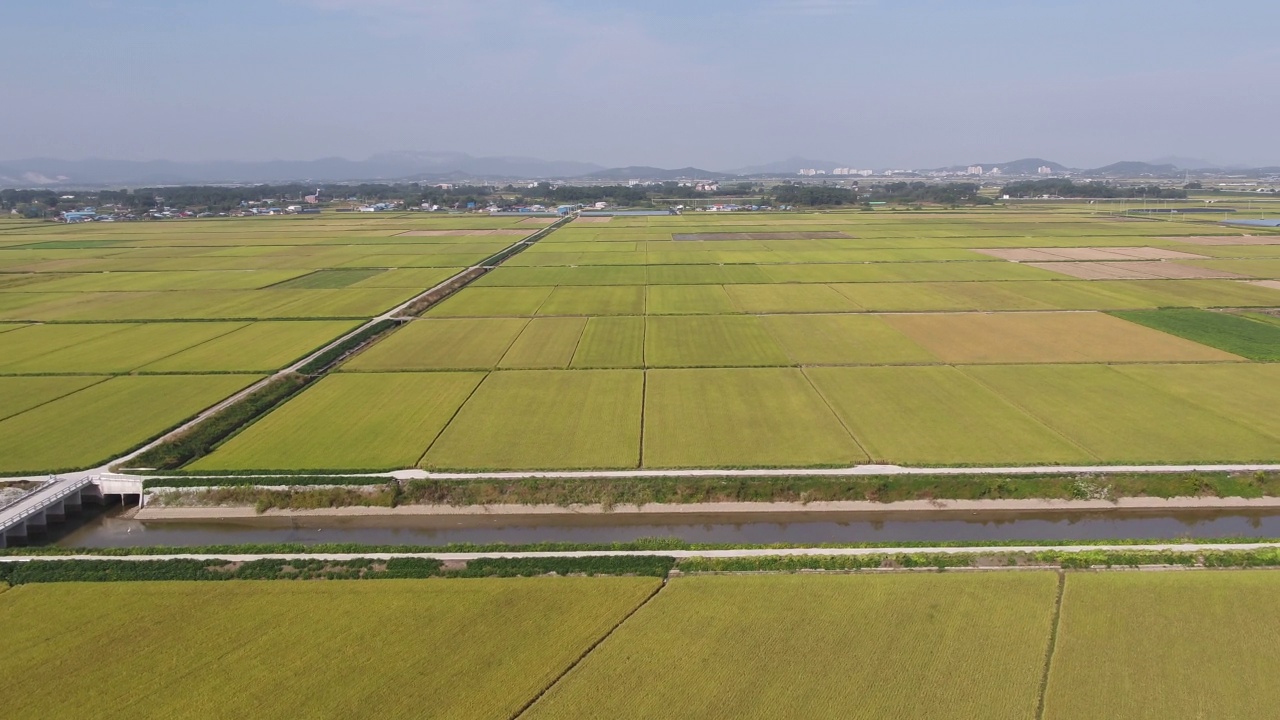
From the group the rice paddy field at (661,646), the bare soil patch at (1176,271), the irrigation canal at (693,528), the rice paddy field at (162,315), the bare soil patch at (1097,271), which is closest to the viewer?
the rice paddy field at (661,646)

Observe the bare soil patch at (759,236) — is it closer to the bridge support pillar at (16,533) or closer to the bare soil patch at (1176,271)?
the bare soil patch at (1176,271)

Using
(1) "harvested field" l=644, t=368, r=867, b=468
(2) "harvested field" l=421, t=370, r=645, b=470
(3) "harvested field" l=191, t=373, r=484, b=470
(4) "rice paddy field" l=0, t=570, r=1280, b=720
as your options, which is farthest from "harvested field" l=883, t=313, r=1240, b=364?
(3) "harvested field" l=191, t=373, r=484, b=470

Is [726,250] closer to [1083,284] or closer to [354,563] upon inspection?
[1083,284]


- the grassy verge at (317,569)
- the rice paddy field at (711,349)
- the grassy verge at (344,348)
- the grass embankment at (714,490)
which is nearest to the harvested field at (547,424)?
the rice paddy field at (711,349)

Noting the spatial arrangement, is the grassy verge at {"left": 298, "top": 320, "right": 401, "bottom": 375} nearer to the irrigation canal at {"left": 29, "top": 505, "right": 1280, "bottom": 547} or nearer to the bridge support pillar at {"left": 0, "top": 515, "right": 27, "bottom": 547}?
the irrigation canal at {"left": 29, "top": 505, "right": 1280, "bottom": 547}

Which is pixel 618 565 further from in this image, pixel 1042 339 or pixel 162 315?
pixel 162 315

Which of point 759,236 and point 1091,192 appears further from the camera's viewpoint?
point 1091,192

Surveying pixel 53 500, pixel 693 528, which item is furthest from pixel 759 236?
pixel 53 500
